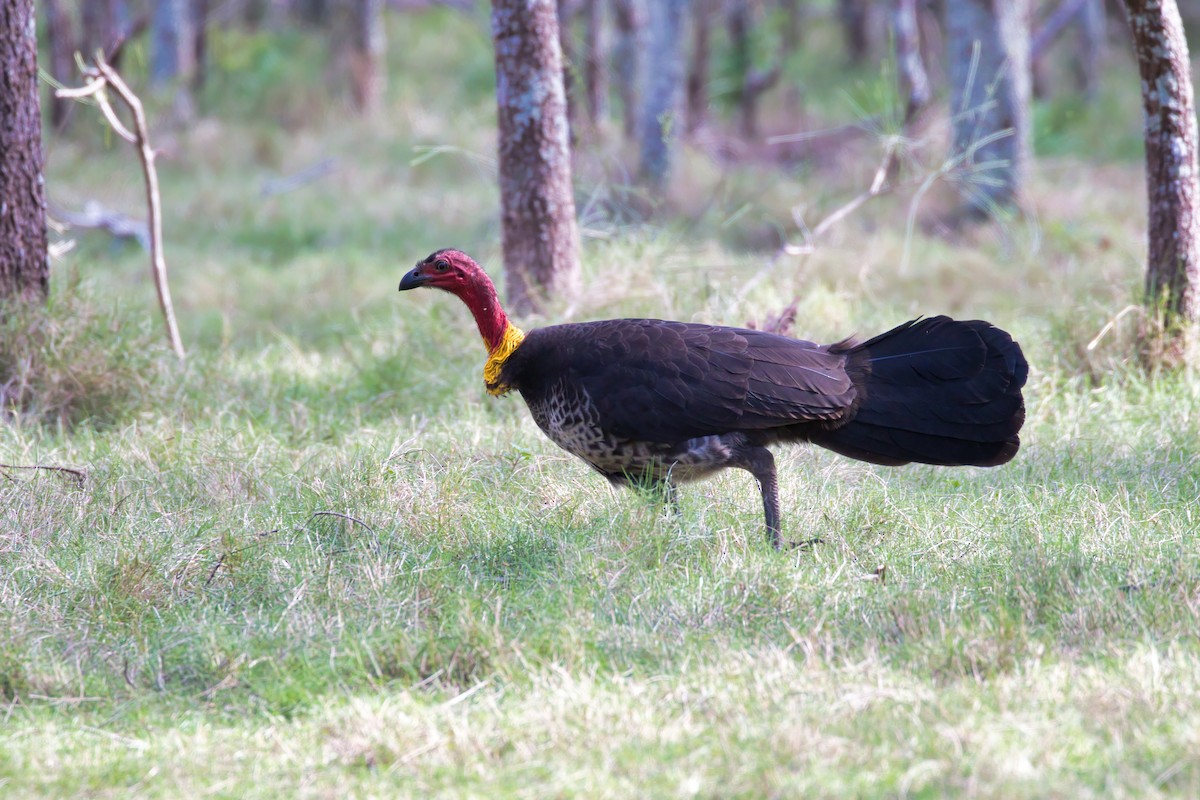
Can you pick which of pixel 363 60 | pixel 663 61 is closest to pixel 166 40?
pixel 363 60

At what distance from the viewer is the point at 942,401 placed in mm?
4348

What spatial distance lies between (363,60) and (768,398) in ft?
45.2

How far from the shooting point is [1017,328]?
23.8 feet

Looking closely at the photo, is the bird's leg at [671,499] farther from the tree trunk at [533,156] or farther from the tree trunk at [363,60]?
the tree trunk at [363,60]

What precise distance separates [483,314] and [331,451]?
1.07m

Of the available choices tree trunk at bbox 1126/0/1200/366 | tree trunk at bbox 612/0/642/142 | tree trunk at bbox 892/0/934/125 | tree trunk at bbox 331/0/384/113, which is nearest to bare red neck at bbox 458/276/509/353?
tree trunk at bbox 1126/0/1200/366

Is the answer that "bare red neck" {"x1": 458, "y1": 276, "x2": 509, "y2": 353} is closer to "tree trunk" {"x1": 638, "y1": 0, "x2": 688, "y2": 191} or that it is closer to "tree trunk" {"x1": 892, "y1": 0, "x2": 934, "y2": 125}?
"tree trunk" {"x1": 638, "y1": 0, "x2": 688, "y2": 191}

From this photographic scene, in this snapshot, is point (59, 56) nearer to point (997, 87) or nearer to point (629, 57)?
point (629, 57)

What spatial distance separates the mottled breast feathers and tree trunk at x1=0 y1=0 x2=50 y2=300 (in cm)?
306

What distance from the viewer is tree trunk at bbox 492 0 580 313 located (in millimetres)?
7051

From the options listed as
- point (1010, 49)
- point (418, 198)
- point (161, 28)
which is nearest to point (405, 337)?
point (418, 198)

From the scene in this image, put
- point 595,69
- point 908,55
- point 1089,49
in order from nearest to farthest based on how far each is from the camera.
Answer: point 595,69 < point 908,55 < point 1089,49

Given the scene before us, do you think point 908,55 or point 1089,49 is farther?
point 1089,49

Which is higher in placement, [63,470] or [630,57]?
[630,57]
